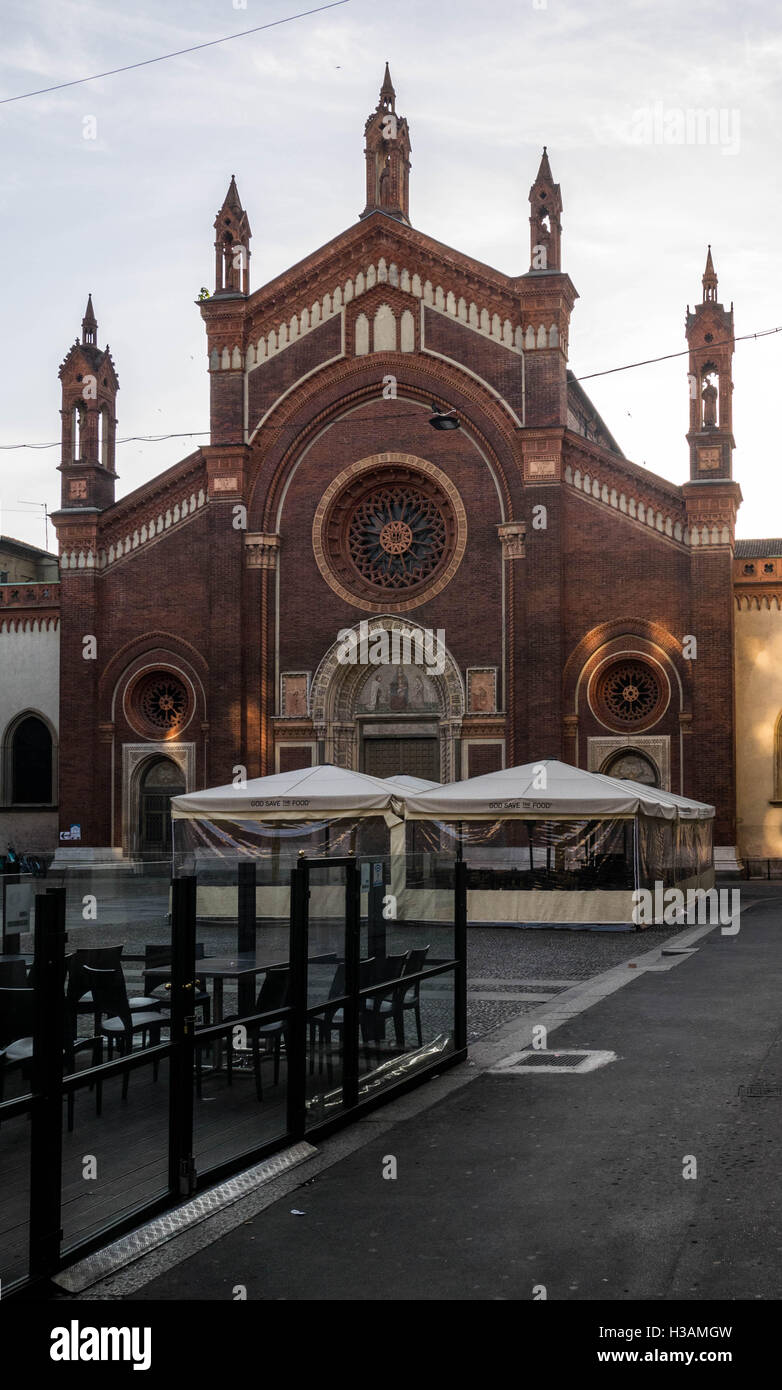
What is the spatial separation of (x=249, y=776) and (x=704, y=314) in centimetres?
1529

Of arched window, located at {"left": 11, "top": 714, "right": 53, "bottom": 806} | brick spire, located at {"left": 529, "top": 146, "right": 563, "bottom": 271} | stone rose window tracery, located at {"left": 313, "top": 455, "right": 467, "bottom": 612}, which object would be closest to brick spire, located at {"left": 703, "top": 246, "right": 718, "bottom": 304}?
brick spire, located at {"left": 529, "top": 146, "right": 563, "bottom": 271}

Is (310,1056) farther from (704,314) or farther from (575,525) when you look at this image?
(704,314)

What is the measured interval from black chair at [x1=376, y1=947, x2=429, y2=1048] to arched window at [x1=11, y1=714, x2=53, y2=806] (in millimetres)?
28444

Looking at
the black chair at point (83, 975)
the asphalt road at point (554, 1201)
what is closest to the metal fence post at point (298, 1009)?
the asphalt road at point (554, 1201)

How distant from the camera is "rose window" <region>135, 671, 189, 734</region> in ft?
112

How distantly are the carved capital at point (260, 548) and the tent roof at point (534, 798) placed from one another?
1192cm

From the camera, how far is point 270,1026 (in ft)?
26.7

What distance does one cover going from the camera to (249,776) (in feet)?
107

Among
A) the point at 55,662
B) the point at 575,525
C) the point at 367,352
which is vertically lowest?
the point at 55,662

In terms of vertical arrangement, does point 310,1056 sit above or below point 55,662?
below

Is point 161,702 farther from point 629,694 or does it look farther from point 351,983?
point 351,983
